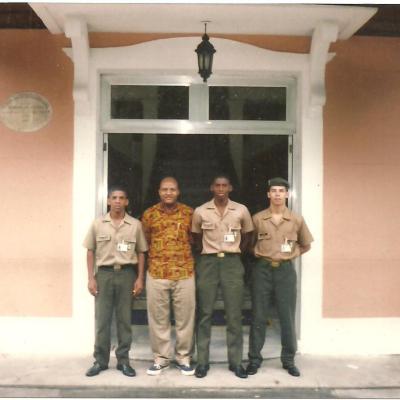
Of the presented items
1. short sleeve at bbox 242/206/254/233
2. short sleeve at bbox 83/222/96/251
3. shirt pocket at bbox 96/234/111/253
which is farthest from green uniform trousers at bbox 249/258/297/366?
short sleeve at bbox 83/222/96/251

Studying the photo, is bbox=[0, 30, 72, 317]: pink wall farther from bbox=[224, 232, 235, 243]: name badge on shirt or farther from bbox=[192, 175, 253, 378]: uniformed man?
bbox=[224, 232, 235, 243]: name badge on shirt

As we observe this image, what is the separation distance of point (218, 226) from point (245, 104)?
1536 mm

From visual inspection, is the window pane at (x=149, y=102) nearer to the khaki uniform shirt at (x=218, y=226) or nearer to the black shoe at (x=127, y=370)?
the khaki uniform shirt at (x=218, y=226)

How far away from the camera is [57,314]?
522cm

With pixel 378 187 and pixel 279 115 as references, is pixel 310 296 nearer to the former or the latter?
pixel 378 187

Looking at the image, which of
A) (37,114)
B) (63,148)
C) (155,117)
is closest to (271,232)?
(155,117)

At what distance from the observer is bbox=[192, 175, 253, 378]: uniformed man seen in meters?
4.58

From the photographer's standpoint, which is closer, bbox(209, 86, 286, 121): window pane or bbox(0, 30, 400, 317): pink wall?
bbox(0, 30, 400, 317): pink wall

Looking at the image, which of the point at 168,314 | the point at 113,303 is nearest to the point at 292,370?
the point at 168,314

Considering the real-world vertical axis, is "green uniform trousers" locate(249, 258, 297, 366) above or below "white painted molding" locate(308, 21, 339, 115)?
below

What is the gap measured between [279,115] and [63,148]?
7.33ft

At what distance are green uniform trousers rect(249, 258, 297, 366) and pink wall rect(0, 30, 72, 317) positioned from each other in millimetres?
1875

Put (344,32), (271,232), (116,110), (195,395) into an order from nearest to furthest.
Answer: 1. (195,395)
2. (271,232)
3. (344,32)
4. (116,110)

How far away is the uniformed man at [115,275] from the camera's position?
457cm
